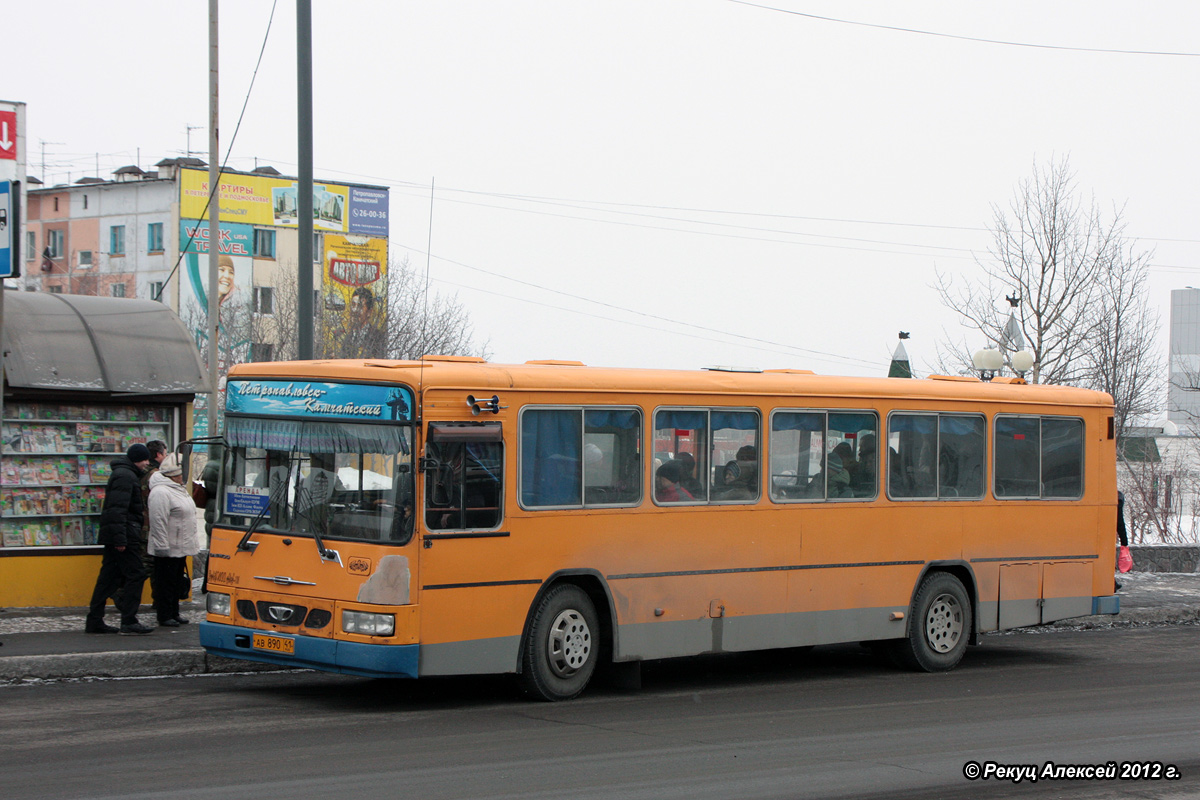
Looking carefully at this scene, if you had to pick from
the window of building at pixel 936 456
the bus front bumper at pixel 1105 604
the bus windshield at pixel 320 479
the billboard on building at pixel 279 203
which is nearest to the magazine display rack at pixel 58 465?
the bus windshield at pixel 320 479

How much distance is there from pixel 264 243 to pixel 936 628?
72.9 metres

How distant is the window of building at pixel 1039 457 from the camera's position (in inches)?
548

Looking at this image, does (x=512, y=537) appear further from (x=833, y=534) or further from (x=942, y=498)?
(x=942, y=498)

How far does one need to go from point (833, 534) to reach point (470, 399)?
4.03 m

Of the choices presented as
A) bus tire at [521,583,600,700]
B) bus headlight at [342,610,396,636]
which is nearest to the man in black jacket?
bus headlight at [342,610,396,636]

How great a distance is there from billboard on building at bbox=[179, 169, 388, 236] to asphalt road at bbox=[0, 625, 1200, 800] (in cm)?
6969

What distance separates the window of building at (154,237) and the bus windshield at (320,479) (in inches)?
2915

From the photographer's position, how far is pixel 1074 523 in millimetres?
14453

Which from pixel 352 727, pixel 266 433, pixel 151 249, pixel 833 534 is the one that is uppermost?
pixel 151 249

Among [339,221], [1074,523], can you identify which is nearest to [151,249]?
[339,221]

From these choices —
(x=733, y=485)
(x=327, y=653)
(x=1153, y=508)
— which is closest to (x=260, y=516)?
(x=327, y=653)

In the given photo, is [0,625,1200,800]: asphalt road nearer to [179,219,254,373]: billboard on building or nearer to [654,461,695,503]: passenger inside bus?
[654,461,695,503]: passenger inside bus

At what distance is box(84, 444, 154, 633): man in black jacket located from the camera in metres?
12.8

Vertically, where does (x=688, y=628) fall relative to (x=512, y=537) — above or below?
below
